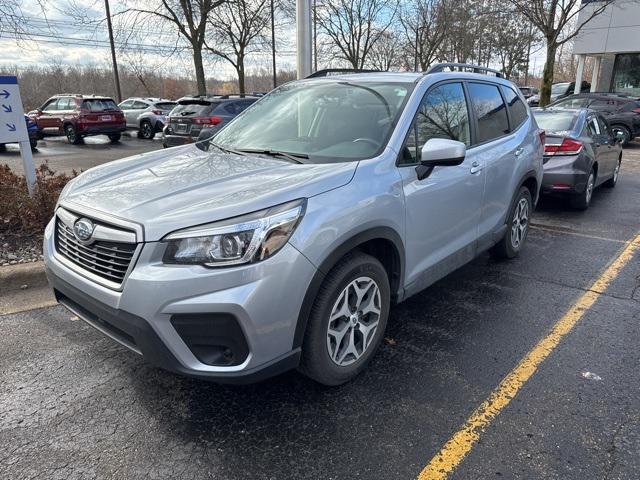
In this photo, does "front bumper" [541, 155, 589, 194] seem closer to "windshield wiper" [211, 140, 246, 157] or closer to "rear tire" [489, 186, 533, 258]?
"rear tire" [489, 186, 533, 258]

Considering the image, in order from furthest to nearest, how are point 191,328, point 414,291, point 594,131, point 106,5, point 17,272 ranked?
point 106,5 < point 594,131 < point 17,272 < point 414,291 < point 191,328

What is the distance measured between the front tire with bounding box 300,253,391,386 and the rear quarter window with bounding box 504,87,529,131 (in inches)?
107

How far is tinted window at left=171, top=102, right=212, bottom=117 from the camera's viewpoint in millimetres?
13016

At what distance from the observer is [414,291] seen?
3.32 meters

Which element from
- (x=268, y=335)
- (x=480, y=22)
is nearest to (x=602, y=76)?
(x=480, y=22)

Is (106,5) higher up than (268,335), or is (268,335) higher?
(106,5)

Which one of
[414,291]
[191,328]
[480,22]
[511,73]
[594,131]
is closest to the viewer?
[191,328]

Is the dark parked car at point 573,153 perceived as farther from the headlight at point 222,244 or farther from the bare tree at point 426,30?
the bare tree at point 426,30

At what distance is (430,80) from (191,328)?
8.07ft

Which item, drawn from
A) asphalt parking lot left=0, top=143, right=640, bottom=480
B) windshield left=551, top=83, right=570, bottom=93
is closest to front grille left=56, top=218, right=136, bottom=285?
asphalt parking lot left=0, top=143, right=640, bottom=480

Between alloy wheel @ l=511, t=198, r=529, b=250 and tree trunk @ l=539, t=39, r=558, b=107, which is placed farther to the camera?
tree trunk @ l=539, t=39, r=558, b=107

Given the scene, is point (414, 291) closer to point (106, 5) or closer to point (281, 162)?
point (281, 162)

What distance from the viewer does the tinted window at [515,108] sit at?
476cm

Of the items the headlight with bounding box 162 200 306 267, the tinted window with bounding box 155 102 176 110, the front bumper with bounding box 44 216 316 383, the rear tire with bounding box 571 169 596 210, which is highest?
the tinted window with bounding box 155 102 176 110
